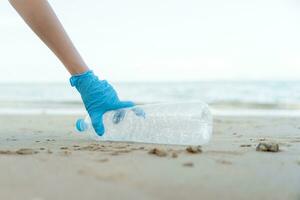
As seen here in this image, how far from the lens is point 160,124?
2250mm

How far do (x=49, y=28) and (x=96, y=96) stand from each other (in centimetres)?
38

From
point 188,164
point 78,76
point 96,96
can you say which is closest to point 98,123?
point 96,96

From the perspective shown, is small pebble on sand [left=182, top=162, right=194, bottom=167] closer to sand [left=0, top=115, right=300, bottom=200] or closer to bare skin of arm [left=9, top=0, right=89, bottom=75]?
sand [left=0, top=115, right=300, bottom=200]

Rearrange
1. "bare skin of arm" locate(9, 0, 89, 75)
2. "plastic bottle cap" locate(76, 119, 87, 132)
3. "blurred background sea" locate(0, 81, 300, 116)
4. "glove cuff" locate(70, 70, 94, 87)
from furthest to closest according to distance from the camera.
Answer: "blurred background sea" locate(0, 81, 300, 116), "plastic bottle cap" locate(76, 119, 87, 132), "glove cuff" locate(70, 70, 94, 87), "bare skin of arm" locate(9, 0, 89, 75)

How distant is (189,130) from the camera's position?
2.21 m

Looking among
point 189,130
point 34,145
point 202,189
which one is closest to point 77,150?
point 34,145

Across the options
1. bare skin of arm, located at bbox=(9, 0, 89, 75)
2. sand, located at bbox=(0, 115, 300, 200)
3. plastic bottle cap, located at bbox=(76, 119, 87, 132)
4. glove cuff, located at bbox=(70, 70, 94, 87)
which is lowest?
sand, located at bbox=(0, 115, 300, 200)

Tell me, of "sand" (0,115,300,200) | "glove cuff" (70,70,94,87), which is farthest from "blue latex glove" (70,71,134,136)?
"sand" (0,115,300,200)

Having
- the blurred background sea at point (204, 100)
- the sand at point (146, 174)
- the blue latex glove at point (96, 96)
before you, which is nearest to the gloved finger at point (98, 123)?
the blue latex glove at point (96, 96)

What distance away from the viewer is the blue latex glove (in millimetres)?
2092

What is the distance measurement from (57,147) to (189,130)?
2.15 feet

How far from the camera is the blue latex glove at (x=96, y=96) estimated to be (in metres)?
2.09

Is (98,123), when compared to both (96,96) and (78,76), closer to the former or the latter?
(96,96)

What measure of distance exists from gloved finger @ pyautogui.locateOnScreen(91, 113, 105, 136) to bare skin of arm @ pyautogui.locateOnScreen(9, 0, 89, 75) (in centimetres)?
25
